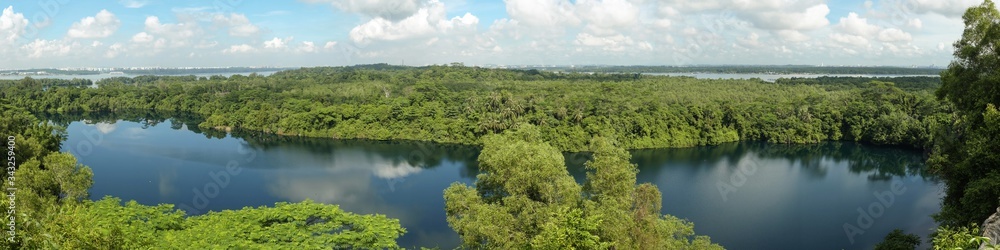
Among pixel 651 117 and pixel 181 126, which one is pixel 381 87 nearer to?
pixel 181 126

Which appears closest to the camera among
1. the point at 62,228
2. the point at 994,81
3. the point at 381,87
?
the point at 62,228

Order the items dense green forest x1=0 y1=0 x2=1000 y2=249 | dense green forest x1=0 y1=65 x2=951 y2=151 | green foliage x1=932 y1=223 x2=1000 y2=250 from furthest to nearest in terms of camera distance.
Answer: dense green forest x1=0 y1=65 x2=951 y2=151 → dense green forest x1=0 y1=0 x2=1000 y2=249 → green foliage x1=932 y1=223 x2=1000 y2=250

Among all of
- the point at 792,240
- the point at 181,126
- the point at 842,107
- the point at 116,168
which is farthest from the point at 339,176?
the point at 842,107

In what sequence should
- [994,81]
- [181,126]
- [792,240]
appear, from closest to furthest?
[994,81]
[792,240]
[181,126]

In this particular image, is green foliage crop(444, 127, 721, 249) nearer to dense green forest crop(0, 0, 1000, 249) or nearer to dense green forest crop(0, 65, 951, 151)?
dense green forest crop(0, 0, 1000, 249)

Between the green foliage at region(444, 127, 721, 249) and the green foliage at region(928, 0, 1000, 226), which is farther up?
the green foliage at region(928, 0, 1000, 226)

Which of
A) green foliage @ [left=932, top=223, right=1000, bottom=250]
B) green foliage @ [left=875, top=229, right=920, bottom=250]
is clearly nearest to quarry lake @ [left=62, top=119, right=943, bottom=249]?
green foliage @ [left=875, top=229, right=920, bottom=250]
